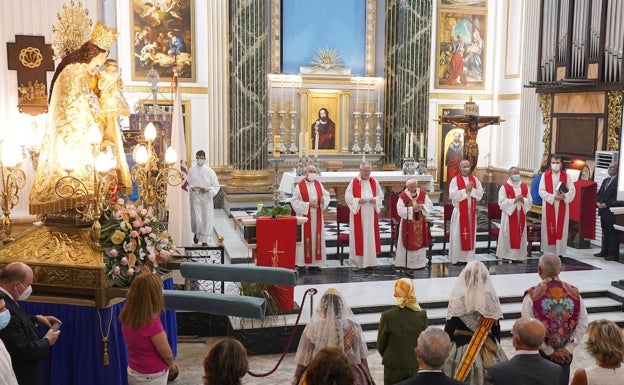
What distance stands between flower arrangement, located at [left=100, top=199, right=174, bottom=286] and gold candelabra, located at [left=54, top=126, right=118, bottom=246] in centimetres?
12

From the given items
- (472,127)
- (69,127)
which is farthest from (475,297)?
(472,127)

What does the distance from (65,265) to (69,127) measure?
1225mm

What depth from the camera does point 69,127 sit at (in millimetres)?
5621

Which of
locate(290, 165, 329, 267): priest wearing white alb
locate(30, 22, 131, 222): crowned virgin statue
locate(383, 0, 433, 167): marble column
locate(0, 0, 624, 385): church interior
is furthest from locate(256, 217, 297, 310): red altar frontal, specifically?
locate(383, 0, 433, 167): marble column

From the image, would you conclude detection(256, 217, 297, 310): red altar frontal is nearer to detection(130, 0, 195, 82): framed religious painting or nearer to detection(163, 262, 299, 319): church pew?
detection(163, 262, 299, 319): church pew

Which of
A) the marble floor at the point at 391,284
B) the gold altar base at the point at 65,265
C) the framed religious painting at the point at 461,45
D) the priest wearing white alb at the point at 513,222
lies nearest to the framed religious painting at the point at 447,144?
the framed religious painting at the point at 461,45

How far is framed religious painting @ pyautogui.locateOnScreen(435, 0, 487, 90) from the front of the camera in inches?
698

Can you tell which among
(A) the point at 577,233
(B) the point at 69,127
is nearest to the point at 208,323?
(B) the point at 69,127

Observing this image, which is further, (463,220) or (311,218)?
(463,220)

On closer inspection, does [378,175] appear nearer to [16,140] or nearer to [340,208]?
[340,208]

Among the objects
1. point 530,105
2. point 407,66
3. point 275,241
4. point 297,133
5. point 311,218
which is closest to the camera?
point 275,241

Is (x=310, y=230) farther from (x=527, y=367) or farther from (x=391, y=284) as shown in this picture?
(x=527, y=367)

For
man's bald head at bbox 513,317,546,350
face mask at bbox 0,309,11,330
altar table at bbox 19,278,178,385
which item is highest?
face mask at bbox 0,309,11,330

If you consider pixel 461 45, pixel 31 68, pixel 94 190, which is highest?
pixel 461 45
